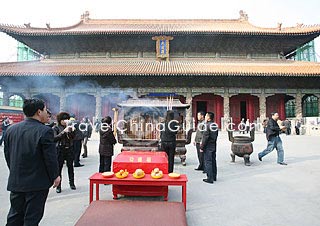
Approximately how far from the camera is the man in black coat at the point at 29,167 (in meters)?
2.13

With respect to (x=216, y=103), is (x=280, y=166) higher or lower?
lower

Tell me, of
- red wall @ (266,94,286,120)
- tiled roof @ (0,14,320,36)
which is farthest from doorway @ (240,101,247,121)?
tiled roof @ (0,14,320,36)

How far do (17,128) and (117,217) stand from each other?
1353mm

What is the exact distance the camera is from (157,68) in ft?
52.8

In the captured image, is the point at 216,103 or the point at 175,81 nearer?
the point at 175,81

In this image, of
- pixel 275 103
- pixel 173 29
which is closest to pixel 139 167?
pixel 173 29

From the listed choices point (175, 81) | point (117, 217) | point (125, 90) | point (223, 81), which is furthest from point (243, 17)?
point (117, 217)

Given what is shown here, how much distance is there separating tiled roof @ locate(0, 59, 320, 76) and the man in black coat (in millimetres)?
13354

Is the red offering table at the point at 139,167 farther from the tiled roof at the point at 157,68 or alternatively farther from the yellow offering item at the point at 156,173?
the tiled roof at the point at 157,68

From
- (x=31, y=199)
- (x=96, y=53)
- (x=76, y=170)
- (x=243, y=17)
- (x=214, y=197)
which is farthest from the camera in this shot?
(x=243, y=17)

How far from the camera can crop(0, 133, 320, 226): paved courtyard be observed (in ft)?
9.79

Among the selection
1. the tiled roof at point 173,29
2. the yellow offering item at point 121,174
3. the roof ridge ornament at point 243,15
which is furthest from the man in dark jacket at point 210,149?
the roof ridge ornament at point 243,15

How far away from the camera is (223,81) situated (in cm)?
1714

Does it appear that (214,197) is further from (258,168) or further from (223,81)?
(223,81)
